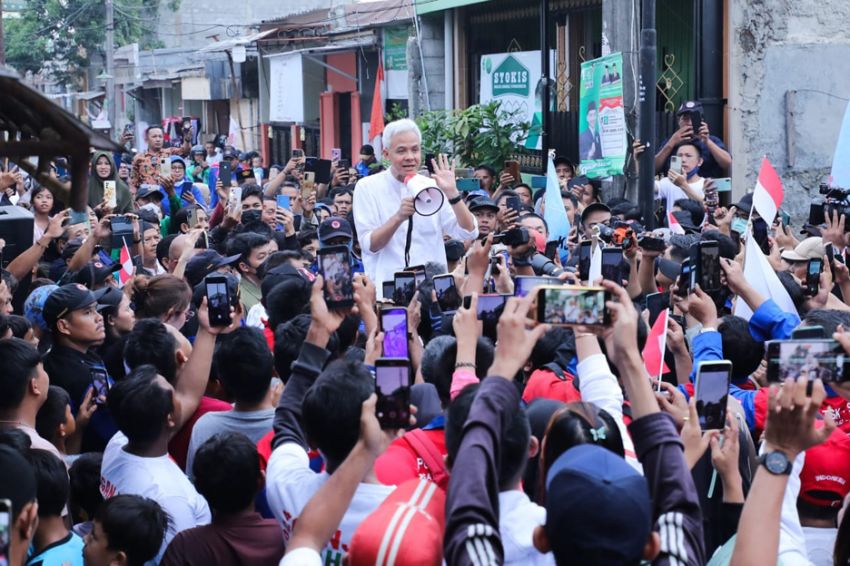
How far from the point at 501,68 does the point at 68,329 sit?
12.3m

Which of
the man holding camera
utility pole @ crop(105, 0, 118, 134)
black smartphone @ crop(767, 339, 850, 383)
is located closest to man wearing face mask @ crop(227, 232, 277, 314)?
black smartphone @ crop(767, 339, 850, 383)

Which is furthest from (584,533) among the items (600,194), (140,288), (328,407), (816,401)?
(600,194)

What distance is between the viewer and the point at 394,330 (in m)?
3.93

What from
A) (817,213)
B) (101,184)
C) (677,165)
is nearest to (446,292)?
(817,213)

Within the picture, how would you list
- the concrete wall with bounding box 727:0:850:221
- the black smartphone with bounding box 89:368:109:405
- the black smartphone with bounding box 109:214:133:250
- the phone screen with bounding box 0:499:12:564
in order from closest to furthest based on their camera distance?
the phone screen with bounding box 0:499:12:564, the black smartphone with bounding box 89:368:109:405, the black smartphone with bounding box 109:214:133:250, the concrete wall with bounding box 727:0:850:221

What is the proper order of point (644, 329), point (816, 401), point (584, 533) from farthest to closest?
point (644, 329), point (816, 401), point (584, 533)

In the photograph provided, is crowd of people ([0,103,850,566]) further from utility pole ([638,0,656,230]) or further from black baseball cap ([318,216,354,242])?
utility pole ([638,0,656,230])

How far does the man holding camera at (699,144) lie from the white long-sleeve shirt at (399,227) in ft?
15.2

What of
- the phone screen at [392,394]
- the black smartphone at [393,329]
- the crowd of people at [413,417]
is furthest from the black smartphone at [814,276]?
the phone screen at [392,394]

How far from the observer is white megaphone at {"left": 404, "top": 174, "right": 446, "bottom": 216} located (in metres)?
6.27

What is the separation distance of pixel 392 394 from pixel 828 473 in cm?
162

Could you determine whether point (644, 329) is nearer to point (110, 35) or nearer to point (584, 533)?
point (584, 533)

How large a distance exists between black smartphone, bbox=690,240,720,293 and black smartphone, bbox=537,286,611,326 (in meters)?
1.73

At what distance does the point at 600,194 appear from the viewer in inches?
443
